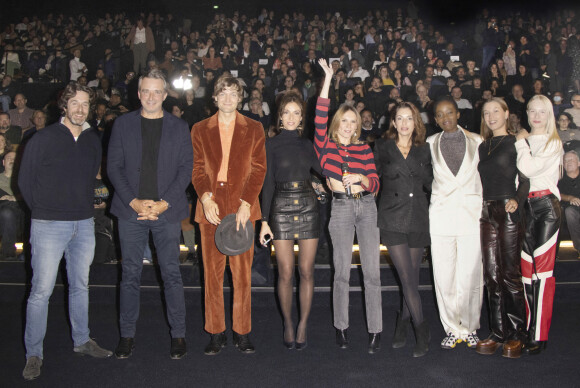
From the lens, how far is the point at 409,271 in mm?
2863

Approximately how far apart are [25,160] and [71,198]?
1.06ft

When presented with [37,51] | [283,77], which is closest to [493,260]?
[283,77]

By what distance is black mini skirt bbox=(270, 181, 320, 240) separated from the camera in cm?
284

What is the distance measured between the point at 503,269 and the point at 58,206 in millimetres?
2629

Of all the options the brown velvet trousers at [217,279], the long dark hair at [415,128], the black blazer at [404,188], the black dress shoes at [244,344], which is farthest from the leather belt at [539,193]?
the black dress shoes at [244,344]

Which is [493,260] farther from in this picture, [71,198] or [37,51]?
[37,51]

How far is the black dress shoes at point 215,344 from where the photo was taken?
2.86m

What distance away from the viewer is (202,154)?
9.39 ft

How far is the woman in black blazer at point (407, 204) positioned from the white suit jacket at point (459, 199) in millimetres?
75

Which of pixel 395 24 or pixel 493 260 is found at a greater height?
pixel 395 24

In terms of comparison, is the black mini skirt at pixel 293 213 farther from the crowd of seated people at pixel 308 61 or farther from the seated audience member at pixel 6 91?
the seated audience member at pixel 6 91

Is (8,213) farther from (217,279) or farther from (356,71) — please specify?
(356,71)

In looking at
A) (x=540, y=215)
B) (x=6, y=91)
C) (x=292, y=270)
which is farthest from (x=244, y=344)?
(x=6, y=91)

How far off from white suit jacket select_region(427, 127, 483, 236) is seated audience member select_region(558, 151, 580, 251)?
236cm
